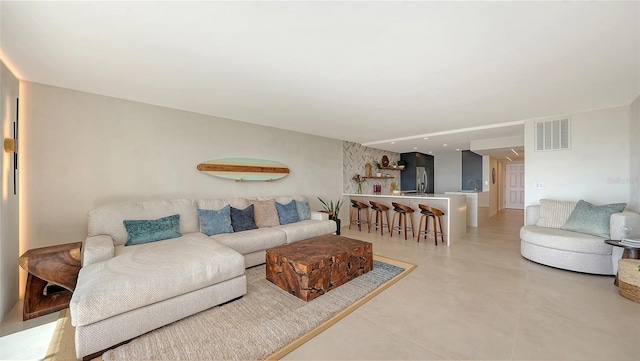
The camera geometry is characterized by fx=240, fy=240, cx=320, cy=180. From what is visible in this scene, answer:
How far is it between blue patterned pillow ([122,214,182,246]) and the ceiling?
1638 millimetres

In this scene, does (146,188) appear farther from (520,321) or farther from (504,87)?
(504,87)

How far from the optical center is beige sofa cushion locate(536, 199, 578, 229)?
3.68 metres

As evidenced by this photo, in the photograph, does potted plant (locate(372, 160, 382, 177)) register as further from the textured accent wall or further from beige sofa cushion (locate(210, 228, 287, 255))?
beige sofa cushion (locate(210, 228, 287, 255))

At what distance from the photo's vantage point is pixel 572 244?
3158mm

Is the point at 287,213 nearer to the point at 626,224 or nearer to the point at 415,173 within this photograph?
the point at 626,224

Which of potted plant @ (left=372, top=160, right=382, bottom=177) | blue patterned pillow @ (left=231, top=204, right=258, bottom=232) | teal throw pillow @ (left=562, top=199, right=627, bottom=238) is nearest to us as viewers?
teal throw pillow @ (left=562, top=199, right=627, bottom=238)

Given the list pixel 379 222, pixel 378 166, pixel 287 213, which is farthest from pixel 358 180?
pixel 287 213

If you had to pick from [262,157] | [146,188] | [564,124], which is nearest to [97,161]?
[146,188]

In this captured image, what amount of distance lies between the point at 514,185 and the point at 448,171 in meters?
3.92

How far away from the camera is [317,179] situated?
5859 mm

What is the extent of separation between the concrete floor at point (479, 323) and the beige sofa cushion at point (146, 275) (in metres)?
0.58

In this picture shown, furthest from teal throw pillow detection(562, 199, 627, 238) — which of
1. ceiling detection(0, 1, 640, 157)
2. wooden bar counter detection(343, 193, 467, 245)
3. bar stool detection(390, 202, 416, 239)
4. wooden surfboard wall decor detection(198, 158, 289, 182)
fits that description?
wooden surfboard wall decor detection(198, 158, 289, 182)

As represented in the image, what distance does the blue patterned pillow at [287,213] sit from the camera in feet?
14.3

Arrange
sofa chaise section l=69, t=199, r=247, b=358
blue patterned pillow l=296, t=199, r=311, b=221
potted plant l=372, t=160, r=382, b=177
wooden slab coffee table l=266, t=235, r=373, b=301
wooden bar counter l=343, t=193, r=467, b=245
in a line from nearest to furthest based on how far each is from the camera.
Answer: sofa chaise section l=69, t=199, r=247, b=358, wooden slab coffee table l=266, t=235, r=373, b=301, blue patterned pillow l=296, t=199, r=311, b=221, wooden bar counter l=343, t=193, r=467, b=245, potted plant l=372, t=160, r=382, b=177
